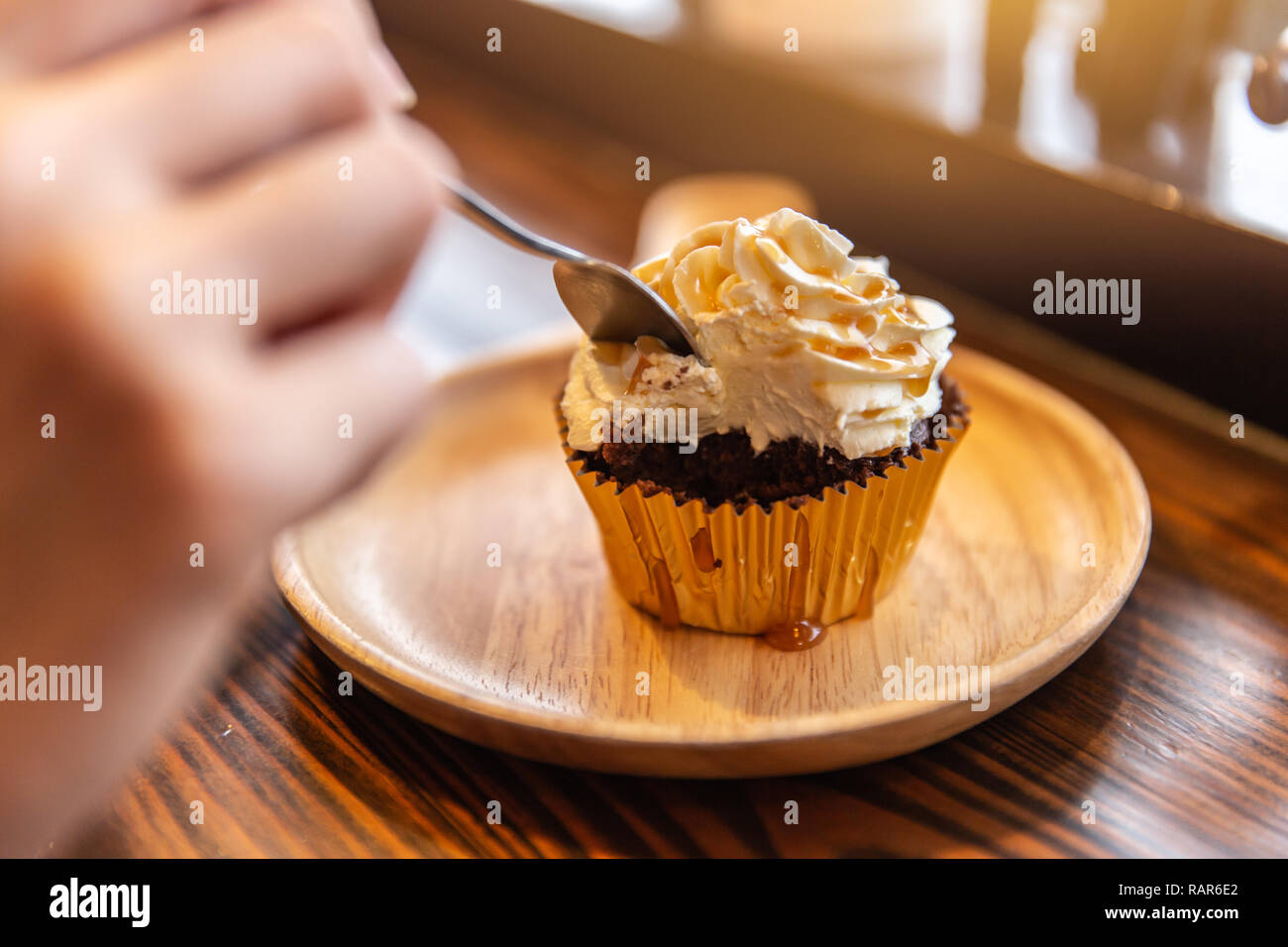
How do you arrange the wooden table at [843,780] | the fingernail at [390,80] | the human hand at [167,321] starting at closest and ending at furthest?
1. the human hand at [167,321]
2. the fingernail at [390,80]
3. the wooden table at [843,780]

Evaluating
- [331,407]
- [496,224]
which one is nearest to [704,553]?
[496,224]

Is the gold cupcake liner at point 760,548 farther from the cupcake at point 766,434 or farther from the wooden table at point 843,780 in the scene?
the wooden table at point 843,780

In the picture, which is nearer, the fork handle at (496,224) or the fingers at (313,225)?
the fingers at (313,225)

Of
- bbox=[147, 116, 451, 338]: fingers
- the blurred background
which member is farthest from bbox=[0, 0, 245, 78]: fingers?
the blurred background

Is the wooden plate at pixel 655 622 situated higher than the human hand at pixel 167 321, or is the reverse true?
the human hand at pixel 167 321

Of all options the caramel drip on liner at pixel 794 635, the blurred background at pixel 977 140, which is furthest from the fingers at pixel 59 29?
the blurred background at pixel 977 140

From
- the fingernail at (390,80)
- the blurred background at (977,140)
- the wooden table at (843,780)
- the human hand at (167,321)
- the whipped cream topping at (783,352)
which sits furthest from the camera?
the blurred background at (977,140)

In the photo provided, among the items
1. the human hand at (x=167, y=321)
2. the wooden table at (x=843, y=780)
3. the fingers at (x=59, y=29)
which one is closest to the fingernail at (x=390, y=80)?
the human hand at (x=167, y=321)

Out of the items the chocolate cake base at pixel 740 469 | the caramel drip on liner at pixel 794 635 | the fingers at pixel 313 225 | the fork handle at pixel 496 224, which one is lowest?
the caramel drip on liner at pixel 794 635
